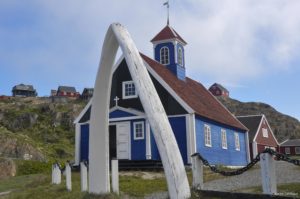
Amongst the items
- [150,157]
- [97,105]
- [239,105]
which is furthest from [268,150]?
[239,105]

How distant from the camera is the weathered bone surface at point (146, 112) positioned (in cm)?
791

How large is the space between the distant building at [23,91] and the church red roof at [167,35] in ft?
335

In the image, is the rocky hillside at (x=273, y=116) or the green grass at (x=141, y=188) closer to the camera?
the green grass at (x=141, y=188)

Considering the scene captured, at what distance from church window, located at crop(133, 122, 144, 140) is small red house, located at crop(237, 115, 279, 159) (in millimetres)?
23232

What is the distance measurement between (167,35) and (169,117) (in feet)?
24.0

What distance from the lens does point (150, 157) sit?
23.0 meters

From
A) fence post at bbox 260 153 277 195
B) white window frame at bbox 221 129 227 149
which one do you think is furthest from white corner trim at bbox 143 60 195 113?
fence post at bbox 260 153 277 195

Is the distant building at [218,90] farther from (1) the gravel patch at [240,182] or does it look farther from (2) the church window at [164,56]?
(1) the gravel patch at [240,182]

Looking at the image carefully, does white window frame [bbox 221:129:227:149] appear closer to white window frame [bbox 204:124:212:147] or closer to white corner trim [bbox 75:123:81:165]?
white window frame [bbox 204:124:212:147]

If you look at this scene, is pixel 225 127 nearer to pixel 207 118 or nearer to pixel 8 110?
pixel 207 118

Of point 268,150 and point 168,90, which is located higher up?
point 168,90

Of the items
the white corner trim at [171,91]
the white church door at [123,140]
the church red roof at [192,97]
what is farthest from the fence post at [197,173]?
the white church door at [123,140]

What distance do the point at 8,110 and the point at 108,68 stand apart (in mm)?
78797

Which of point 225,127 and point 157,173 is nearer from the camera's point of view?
point 157,173
